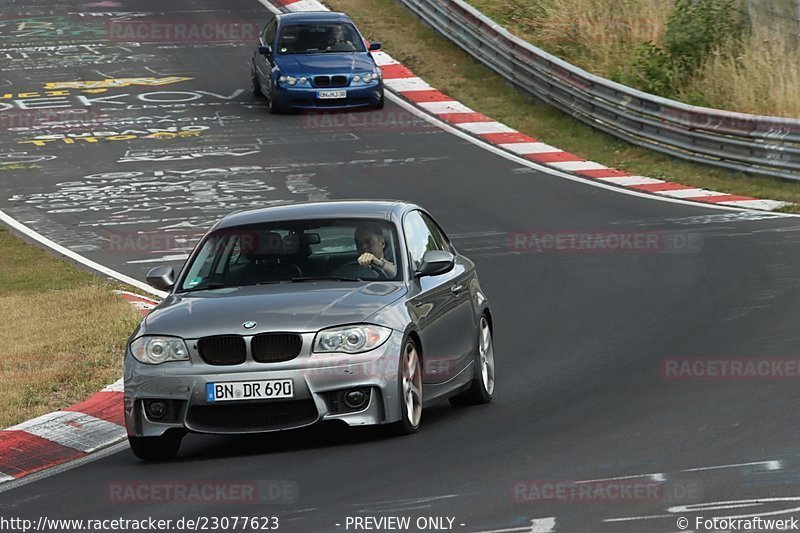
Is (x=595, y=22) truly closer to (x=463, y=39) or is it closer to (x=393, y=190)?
(x=463, y=39)

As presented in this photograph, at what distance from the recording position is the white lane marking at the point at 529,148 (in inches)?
1036

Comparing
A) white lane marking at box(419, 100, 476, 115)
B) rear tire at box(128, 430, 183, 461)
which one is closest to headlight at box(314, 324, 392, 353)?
rear tire at box(128, 430, 183, 461)

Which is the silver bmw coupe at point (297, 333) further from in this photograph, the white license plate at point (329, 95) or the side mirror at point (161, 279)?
the white license plate at point (329, 95)

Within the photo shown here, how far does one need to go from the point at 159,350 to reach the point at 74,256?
10.5 metres

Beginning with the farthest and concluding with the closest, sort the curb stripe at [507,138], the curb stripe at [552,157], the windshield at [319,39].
→ 1. the windshield at [319,39]
2. the curb stripe at [507,138]
3. the curb stripe at [552,157]

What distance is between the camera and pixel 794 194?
22594mm

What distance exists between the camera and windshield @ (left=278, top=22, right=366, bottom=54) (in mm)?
29547

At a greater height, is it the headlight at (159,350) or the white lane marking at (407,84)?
the headlight at (159,350)

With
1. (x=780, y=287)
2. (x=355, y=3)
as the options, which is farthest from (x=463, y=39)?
(x=780, y=287)

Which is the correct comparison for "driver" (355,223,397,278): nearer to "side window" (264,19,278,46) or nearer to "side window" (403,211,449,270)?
"side window" (403,211,449,270)

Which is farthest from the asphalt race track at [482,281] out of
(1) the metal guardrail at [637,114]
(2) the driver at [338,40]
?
(1) the metal guardrail at [637,114]

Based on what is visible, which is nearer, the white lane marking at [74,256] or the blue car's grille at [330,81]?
the white lane marking at [74,256]

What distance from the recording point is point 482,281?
16.8m

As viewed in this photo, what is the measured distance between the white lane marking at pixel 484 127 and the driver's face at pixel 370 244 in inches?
677
